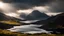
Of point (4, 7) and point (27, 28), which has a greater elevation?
point (4, 7)

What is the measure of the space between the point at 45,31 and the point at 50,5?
6.37ft

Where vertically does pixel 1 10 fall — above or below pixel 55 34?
above

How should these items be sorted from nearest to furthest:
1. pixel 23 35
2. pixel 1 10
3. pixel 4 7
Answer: pixel 23 35
pixel 1 10
pixel 4 7

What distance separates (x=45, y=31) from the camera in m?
11.7

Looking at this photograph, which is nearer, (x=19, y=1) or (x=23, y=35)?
(x=23, y=35)

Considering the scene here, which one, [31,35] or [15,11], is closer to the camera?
[31,35]

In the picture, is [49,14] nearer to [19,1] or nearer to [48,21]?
[48,21]

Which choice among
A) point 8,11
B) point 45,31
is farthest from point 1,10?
point 45,31

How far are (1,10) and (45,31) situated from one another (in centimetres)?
313

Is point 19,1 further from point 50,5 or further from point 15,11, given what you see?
point 50,5

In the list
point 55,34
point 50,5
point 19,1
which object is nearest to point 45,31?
point 55,34

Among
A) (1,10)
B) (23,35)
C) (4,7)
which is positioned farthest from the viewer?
(4,7)

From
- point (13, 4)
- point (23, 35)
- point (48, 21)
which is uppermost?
point (13, 4)

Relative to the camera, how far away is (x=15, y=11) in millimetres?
12477
